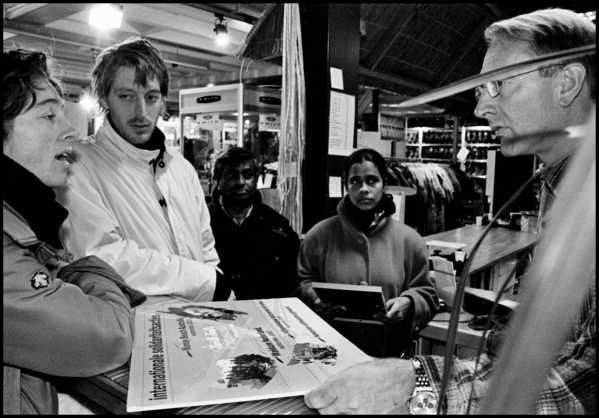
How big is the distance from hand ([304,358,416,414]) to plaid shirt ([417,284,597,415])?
0.07m

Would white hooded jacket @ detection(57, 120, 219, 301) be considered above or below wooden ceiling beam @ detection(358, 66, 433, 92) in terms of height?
below

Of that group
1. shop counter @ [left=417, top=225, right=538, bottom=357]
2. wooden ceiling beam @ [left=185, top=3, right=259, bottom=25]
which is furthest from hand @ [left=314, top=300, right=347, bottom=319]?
wooden ceiling beam @ [left=185, top=3, right=259, bottom=25]

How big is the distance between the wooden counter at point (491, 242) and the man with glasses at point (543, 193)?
2486 mm

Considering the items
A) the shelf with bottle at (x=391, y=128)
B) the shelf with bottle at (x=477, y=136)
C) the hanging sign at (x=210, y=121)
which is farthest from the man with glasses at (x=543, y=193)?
the shelf with bottle at (x=477, y=136)

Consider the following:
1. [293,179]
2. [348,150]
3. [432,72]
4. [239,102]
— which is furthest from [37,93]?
[432,72]

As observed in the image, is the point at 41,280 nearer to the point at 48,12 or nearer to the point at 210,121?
the point at 210,121

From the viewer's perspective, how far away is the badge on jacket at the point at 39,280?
2.49ft

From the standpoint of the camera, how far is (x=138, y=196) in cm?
153

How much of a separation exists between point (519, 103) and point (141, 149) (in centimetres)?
121

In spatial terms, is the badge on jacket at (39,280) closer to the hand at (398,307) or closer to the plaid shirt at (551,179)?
the plaid shirt at (551,179)

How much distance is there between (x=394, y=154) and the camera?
836cm

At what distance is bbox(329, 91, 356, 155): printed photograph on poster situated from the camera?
105 inches

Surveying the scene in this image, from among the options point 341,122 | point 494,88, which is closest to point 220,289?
point 494,88

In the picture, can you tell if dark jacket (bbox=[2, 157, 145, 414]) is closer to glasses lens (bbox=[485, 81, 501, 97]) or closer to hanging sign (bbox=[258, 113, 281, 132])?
glasses lens (bbox=[485, 81, 501, 97])
